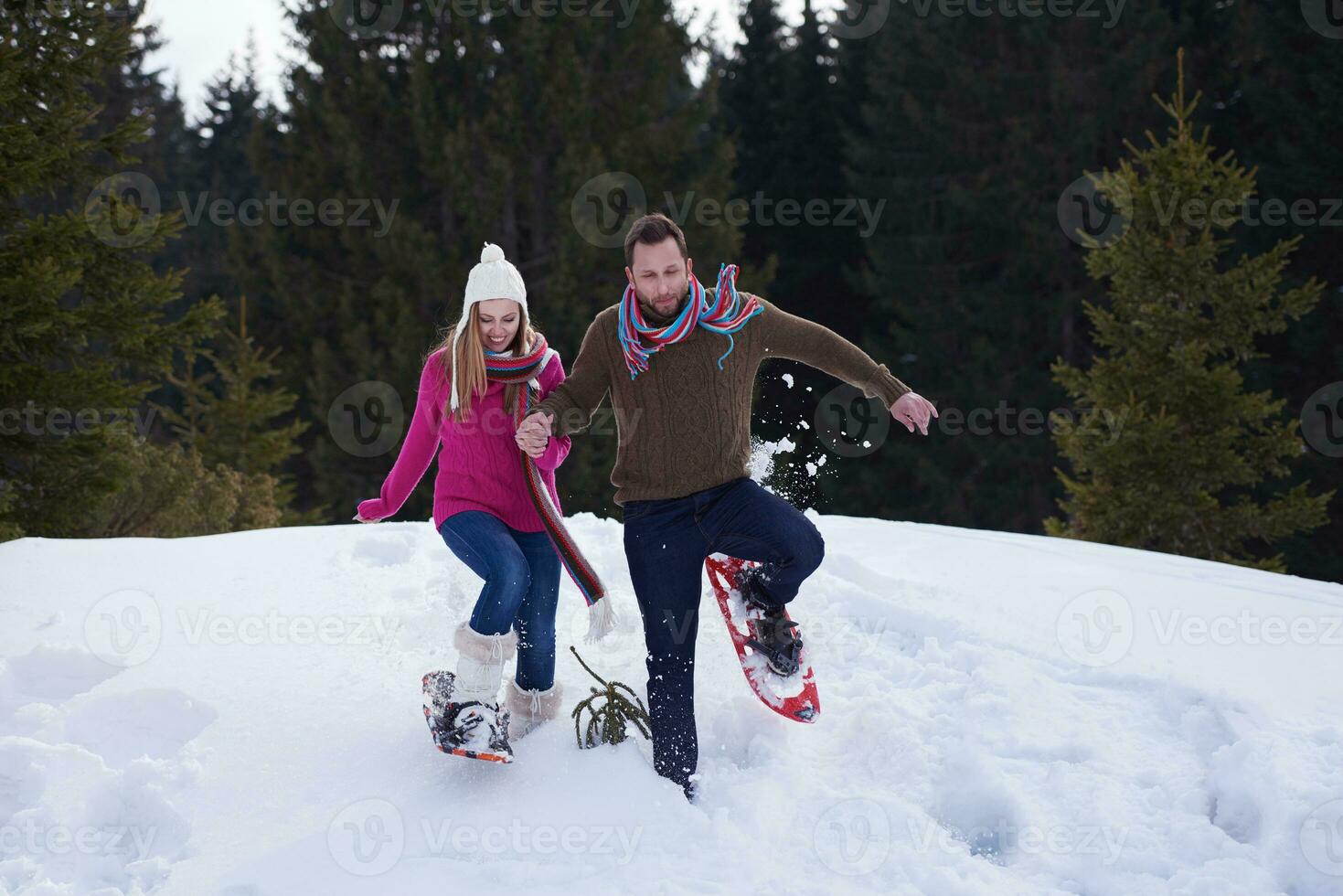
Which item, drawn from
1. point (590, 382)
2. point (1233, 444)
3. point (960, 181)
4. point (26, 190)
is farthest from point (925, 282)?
point (590, 382)

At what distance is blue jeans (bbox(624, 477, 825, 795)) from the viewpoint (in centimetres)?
366

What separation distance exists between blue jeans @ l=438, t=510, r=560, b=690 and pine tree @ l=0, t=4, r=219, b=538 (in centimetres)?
442

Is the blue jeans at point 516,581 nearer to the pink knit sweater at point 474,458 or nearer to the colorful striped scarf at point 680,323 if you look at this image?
the pink knit sweater at point 474,458

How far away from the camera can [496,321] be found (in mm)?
3912

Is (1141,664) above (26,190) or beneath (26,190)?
beneath

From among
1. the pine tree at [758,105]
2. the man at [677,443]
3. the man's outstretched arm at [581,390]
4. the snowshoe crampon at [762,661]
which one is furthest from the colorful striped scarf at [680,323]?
the pine tree at [758,105]

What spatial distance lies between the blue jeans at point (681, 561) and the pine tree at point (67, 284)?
501 cm

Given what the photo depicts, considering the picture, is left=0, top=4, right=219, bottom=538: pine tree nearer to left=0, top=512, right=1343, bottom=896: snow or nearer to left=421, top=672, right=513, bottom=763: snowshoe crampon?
left=0, top=512, right=1343, bottom=896: snow

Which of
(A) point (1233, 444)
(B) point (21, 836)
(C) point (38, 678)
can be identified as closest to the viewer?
(B) point (21, 836)

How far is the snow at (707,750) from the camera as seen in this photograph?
127 inches

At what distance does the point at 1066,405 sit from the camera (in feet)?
59.2

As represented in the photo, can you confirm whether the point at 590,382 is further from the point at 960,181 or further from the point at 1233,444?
the point at 960,181

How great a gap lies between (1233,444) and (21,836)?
1060 cm

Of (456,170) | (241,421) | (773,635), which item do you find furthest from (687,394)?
(456,170)
